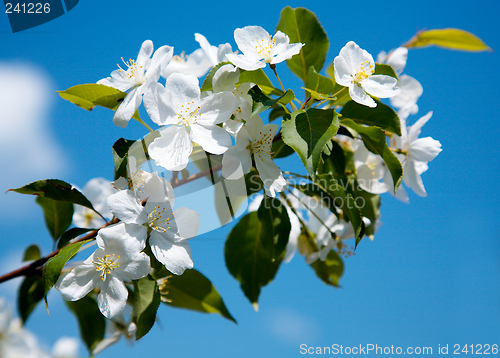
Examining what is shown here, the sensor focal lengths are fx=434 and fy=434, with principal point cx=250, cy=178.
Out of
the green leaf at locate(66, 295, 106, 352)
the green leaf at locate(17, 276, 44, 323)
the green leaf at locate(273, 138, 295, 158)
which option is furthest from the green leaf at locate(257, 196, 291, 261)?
the green leaf at locate(17, 276, 44, 323)

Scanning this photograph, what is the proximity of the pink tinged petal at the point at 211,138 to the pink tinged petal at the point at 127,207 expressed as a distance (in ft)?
0.72

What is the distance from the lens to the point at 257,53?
1293 mm

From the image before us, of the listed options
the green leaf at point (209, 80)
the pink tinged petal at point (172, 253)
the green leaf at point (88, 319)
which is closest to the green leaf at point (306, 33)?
the green leaf at point (209, 80)

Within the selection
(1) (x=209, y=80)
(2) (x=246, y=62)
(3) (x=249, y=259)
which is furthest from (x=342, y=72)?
(3) (x=249, y=259)

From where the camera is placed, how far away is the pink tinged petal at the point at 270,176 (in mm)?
1224

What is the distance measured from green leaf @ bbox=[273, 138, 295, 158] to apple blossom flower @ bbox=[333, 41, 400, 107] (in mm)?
286

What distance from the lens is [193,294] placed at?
1559 millimetres

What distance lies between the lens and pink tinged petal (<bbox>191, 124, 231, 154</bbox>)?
3.71 feet

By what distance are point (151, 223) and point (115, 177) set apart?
0.17 m

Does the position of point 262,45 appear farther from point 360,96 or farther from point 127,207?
point 127,207

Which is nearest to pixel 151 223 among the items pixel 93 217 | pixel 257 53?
pixel 257 53

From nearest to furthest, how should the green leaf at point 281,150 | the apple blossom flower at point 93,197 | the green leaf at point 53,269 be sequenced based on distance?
the green leaf at point 53,269, the green leaf at point 281,150, the apple blossom flower at point 93,197

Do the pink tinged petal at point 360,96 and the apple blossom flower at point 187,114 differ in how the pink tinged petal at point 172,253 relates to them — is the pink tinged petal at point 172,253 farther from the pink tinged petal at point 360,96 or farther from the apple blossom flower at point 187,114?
the pink tinged petal at point 360,96

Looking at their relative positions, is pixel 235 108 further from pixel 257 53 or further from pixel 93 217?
pixel 93 217
